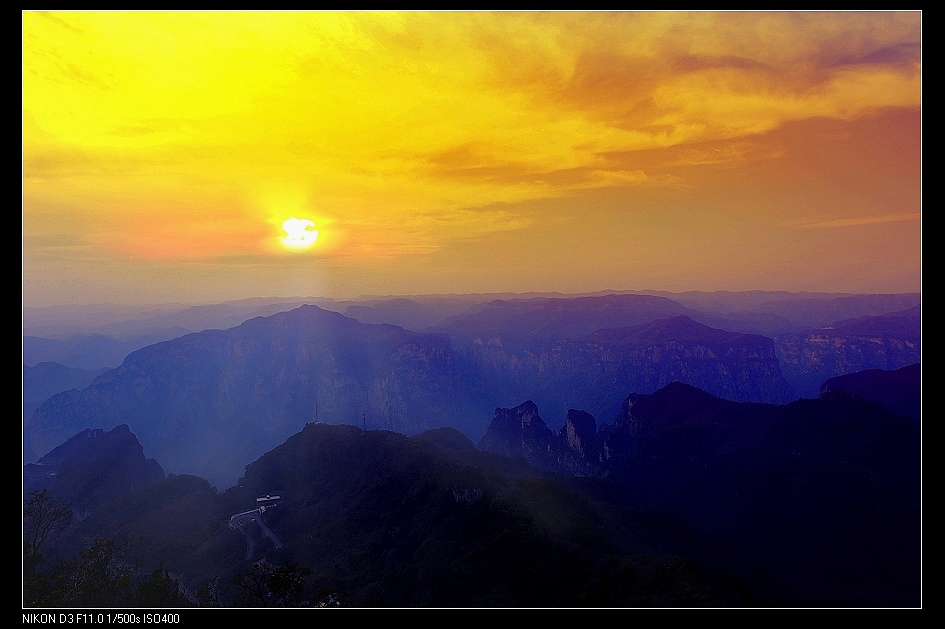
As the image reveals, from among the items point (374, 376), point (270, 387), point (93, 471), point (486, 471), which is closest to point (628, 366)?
point (374, 376)

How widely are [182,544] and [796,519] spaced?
55886 mm

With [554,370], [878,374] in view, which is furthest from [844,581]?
[554,370]

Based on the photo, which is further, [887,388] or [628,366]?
[628,366]

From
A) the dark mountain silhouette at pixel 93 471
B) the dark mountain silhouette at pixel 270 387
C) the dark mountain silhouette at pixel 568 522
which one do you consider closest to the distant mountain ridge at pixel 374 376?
the dark mountain silhouette at pixel 270 387

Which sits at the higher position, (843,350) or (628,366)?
(843,350)

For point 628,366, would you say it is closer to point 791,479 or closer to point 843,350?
point 843,350

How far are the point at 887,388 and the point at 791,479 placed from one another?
31611 mm

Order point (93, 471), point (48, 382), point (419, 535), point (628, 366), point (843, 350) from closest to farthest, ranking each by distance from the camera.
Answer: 1. point (419, 535)
2. point (93, 471)
3. point (48, 382)
4. point (843, 350)
5. point (628, 366)

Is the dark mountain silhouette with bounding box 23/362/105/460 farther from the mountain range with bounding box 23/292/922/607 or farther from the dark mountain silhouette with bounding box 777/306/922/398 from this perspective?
the dark mountain silhouette with bounding box 777/306/922/398

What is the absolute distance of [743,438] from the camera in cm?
6919

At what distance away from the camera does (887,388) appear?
7306 cm

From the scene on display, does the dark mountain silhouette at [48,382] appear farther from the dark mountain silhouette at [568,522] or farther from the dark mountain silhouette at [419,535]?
the dark mountain silhouette at [419,535]

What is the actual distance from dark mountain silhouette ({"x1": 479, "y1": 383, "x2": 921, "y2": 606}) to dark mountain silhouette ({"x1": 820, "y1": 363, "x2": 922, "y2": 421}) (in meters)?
A: 7.95
